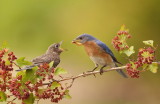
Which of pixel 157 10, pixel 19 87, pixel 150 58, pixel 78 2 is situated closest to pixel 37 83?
pixel 19 87

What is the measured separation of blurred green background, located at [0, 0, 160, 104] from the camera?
1448 centimetres

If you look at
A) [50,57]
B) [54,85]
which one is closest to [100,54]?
[50,57]

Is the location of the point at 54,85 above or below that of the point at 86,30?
below

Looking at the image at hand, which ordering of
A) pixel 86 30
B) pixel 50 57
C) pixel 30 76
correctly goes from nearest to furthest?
pixel 30 76 → pixel 50 57 → pixel 86 30

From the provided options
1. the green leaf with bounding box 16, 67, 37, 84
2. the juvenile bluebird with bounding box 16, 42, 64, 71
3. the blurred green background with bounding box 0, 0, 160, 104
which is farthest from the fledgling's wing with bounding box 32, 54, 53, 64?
the blurred green background with bounding box 0, 0, 160, 104

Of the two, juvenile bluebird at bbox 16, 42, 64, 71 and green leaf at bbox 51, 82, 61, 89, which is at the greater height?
juvenile bluebird at bbox 16, 42, 64, 71

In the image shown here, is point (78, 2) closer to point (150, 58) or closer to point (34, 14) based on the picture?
point (34, 14)

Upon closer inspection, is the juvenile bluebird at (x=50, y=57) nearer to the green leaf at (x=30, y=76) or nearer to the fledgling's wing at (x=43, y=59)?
the fledgling's wing at (x=43, y=59)

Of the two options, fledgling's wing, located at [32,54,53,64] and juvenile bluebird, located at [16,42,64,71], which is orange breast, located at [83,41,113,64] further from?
fledgling's wing, located at [32,54,53,64]

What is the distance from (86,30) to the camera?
1562 cm

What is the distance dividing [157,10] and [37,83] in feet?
35.7

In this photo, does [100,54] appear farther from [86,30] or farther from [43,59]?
[86,30]

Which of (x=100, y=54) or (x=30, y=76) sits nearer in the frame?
(x=30, y=76)

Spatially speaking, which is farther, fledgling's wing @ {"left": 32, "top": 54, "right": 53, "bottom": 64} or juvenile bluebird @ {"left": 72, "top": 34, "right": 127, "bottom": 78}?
juvenile bluebird @ {"left": 72, "top": 34, "right": 127, "bottom": 78}
